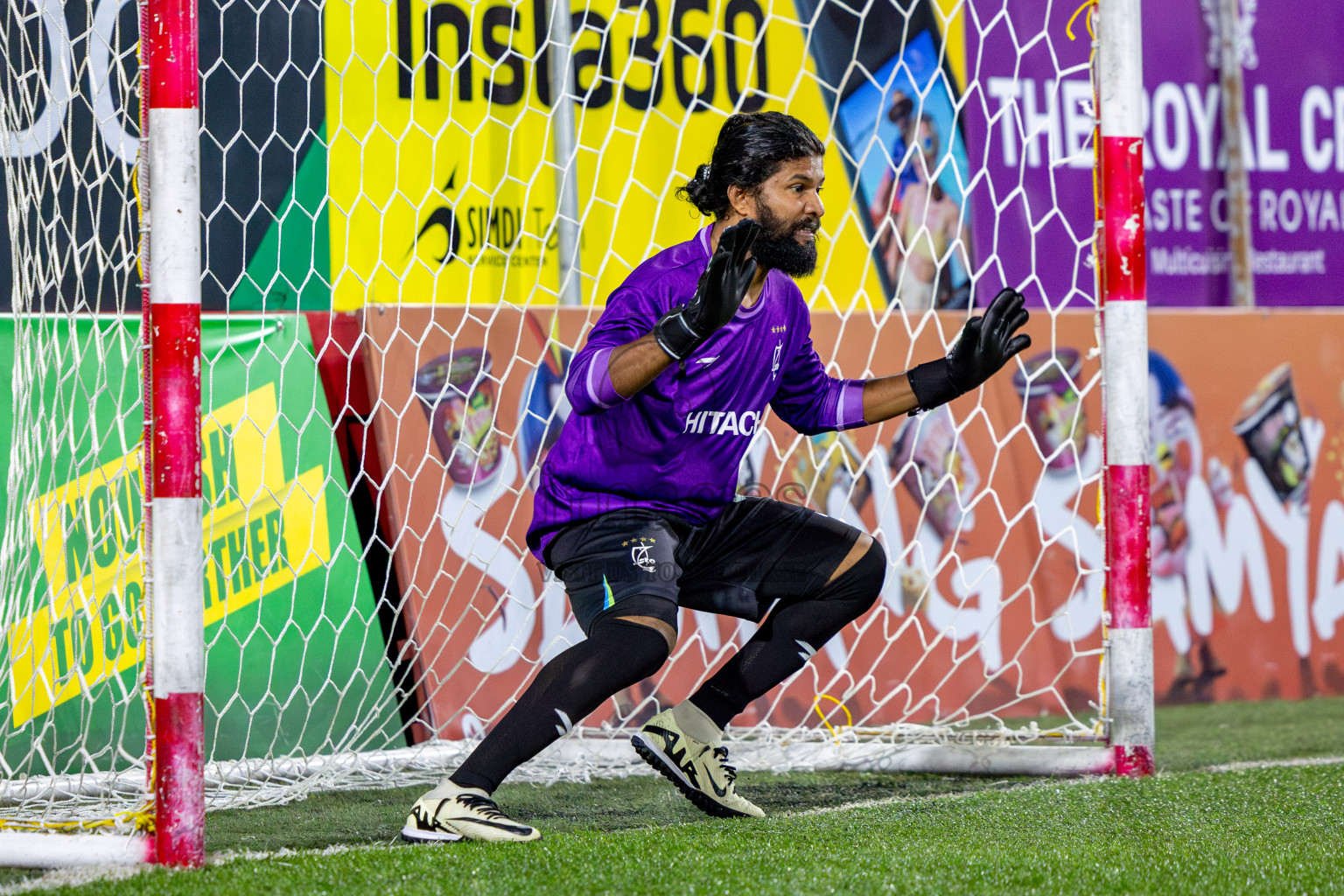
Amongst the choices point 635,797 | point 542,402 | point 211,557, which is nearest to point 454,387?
point 542,402

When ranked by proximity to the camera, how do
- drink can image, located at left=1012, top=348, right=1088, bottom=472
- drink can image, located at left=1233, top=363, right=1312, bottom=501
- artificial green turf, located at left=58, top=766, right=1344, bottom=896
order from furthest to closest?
drink can image, located at left=1233, top=363, right=1312, bottom=501, drink can image, located at left=1012, top=348, right=1088, bottom=472, artificial green turf, located at left=58, top=766, right=1344, bottom=896

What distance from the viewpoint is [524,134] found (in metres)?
4.56

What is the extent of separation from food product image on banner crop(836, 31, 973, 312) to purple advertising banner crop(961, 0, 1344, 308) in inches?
15.7

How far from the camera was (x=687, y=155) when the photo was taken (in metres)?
4.94

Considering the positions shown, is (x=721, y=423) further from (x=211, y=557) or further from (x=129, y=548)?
(x=129, y=548)

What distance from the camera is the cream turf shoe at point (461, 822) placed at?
8.27 ft

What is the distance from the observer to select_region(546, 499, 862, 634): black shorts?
2.75 m

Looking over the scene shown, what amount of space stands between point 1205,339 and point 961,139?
3.62 ft

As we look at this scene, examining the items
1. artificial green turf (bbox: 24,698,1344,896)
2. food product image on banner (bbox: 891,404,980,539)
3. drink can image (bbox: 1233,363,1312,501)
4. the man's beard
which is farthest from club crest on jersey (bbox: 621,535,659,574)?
drink can image (bbox: 1233,363,1312,501)

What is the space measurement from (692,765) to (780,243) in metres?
1.02

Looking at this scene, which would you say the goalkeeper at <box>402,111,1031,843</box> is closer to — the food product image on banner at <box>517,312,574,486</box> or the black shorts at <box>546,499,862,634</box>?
the black shorts at <box>546,499,862,634</box>

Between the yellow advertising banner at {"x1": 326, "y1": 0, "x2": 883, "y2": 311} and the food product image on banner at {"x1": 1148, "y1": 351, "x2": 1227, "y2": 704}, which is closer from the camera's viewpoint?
the yellow advertising banner at {"x1": 326, "y1": 0, "x2": 883, "y2": 311}

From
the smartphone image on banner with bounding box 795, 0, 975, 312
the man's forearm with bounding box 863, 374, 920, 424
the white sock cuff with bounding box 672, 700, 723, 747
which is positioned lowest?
the white sock cuff with bounding box 672, 700, 723, 747

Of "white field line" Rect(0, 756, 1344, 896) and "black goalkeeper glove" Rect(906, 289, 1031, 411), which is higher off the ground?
"black goalkeeper glove" Rect(906, 289, 1031, 411)
